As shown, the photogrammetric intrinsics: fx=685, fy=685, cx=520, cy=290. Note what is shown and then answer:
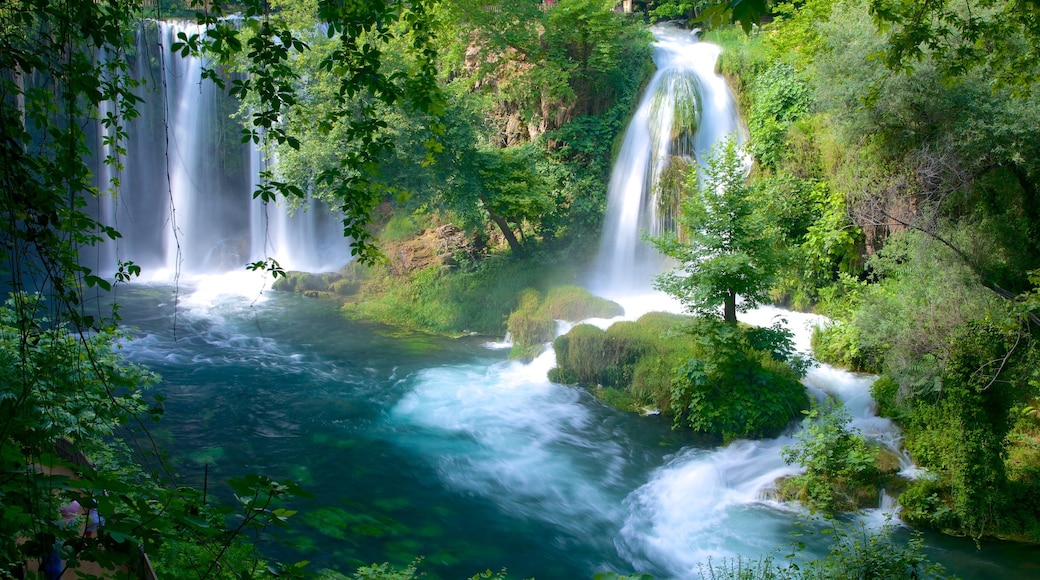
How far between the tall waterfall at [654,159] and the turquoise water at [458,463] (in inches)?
167

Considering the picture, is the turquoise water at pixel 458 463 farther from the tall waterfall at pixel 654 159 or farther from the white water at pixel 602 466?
the tall waterfall at pixel 654 159

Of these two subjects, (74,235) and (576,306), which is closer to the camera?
(74,235)

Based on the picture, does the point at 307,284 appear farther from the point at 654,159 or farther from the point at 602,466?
the point at 602,466

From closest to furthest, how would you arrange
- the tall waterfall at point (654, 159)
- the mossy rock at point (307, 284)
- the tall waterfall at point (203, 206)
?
the tall waterfall at point (654, 159)
the mossy rock at point (307, 284)
the tall waterfall at point (203, 206)

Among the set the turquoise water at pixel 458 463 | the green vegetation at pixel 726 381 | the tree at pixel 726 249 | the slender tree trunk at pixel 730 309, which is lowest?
the turquoise water at pixel 458 463

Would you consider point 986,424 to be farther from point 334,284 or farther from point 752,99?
point 334,284

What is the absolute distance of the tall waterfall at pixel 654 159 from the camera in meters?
15.1

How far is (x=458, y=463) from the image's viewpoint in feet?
29.7

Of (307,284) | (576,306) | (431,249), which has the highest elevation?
(431,249)

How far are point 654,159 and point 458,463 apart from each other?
9.05 meters

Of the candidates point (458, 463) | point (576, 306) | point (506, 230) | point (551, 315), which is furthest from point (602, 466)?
point (506, 230)

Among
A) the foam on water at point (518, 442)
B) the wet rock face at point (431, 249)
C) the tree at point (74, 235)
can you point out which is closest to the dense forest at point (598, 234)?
the tree at point (74, 235)

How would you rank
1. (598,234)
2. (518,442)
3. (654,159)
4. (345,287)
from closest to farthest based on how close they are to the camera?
(518,442), (654,159), (598,234), (345,287)

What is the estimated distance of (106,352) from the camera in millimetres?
5676
